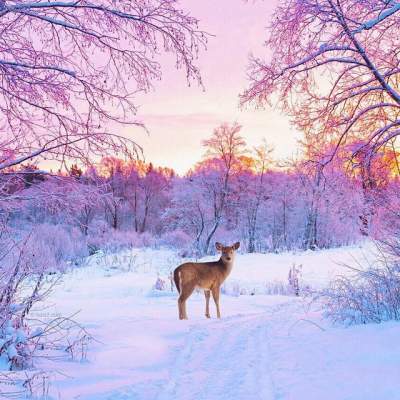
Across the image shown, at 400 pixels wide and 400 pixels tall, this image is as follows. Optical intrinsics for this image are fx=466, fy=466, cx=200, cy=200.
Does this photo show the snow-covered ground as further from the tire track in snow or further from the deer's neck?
the deer's neck

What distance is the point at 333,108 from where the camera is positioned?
9.07 metres

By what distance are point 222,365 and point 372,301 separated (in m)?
2.99

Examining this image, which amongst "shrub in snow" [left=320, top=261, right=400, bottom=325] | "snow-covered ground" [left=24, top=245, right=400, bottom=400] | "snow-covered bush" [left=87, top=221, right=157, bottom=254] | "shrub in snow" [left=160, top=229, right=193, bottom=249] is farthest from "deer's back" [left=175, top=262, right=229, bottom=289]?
"shrub in snow" [left=160, top=229, right=193, bottom=249]

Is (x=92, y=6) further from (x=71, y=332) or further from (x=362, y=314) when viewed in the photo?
(x=362, y=314)

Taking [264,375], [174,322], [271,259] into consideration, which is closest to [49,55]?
[264,375]

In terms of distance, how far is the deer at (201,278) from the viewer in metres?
9.59

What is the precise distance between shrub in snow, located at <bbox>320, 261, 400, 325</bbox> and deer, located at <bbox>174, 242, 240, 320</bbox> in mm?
2920

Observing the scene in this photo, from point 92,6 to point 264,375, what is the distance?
165 inches

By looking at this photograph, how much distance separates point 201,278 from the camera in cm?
998

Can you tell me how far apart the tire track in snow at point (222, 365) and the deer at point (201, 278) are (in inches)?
59.0

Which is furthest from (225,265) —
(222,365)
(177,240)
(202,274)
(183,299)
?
(177,240)

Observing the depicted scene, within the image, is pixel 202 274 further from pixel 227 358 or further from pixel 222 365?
pixel 222 365

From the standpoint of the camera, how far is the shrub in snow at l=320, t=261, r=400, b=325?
682 centimetres

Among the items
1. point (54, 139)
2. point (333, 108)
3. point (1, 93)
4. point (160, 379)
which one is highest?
point (333, 108)
